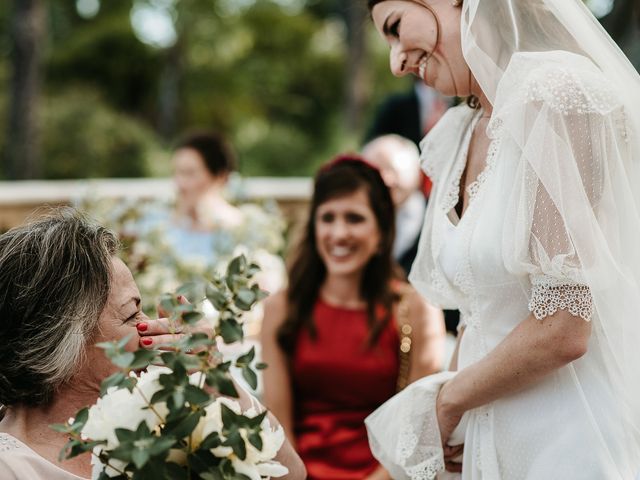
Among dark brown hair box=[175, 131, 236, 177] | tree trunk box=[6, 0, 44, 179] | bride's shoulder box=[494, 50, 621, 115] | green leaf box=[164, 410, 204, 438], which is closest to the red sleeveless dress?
bride's shoulder box=[494, 50, 621, 115]

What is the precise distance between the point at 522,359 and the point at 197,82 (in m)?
18.6

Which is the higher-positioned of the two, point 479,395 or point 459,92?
point 459,92

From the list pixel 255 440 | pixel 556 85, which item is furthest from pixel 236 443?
pixel 556 85

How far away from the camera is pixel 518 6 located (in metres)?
2.04

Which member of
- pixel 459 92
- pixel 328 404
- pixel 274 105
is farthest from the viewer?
pixel 274 105

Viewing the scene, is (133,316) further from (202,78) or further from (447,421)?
(202,78)

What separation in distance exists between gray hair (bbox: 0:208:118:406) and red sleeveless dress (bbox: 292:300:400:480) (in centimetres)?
151

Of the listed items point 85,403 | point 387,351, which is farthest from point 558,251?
point 387,351

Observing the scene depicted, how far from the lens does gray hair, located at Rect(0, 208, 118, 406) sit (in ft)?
6.35

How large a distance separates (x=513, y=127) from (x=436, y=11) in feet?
1.20

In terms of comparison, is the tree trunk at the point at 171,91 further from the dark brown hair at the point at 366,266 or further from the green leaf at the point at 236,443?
the green leaf at the point at 236,443

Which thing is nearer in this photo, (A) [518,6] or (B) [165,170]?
(A) [518,6]

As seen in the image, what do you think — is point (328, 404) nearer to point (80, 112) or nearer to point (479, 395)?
point (479, 395)

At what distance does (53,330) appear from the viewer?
1.95m
